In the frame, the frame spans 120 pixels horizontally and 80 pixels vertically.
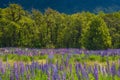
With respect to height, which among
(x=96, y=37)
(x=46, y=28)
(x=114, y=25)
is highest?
(x=114, y=25)

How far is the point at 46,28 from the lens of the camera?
65188 millimetres

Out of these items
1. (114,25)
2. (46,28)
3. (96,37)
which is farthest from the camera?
(46,28)

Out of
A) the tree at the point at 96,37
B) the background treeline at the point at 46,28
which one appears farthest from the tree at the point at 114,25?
the tree at the point at 96,37

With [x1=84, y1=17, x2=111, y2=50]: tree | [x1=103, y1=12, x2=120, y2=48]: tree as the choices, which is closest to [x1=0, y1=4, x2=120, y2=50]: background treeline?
[x1=103, y1=12, x2=120, y2=48]: tree

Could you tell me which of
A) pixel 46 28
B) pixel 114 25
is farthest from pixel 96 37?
pixel 46 28

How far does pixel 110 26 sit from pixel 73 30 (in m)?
7.14

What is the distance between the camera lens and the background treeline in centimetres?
5516

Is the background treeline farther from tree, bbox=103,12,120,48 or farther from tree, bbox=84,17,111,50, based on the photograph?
tree, bbox=84,17,111,50

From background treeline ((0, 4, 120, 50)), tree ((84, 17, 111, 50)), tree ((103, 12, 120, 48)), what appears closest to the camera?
tree ((84, 17, 111, 50))

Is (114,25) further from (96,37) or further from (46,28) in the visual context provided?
(96,37)

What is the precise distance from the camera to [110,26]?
63.5m

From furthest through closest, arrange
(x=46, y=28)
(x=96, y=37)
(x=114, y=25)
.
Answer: (x=46, y=28), (x=114, y=25), (x=96, y=37)

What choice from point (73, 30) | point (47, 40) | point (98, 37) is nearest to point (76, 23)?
point (73, 30)

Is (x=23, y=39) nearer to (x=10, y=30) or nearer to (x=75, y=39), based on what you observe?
(x=10, y=30)
